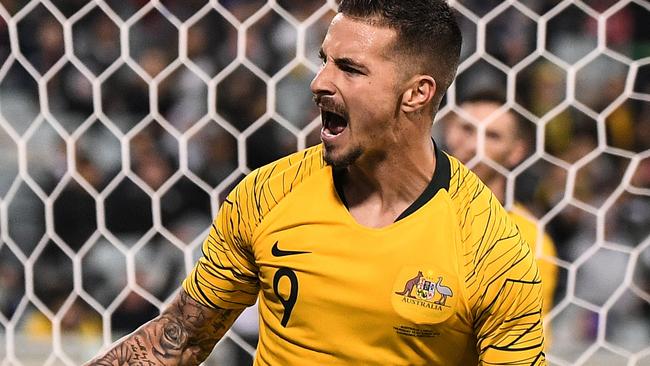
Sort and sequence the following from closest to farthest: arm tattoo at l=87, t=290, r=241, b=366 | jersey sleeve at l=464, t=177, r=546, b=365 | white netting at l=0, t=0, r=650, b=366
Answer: jersey sleeve at l=464, t=177, r=546, b=365 → arm tattoo at l=87, t=290, r=241, b=366 → white netting at l=0, t=0, r=650, b=366

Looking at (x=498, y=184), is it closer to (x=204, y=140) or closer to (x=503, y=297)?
(x=204, y=140)

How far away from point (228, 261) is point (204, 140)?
2.41 ft

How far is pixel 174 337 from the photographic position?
984 mm

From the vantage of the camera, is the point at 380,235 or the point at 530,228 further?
the point at 530,228

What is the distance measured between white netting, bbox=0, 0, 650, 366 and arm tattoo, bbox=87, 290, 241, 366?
66 centimetres

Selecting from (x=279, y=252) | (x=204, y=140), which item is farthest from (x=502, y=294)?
(x=204, y=140)

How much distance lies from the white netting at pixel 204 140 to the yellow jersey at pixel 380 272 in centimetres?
67

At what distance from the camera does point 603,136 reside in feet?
5.11

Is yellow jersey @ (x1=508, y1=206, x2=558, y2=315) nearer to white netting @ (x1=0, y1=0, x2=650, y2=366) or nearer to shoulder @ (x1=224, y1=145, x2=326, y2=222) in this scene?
white netting @ (x1=0, y1=0, x2=650, y2=366)

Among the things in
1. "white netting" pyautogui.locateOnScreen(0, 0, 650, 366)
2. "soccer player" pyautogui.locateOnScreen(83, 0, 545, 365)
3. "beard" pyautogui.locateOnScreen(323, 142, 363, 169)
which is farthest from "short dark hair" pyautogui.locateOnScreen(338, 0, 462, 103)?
"white netting" pyautogui.locateOnScreen(0, 0, 650, 366)

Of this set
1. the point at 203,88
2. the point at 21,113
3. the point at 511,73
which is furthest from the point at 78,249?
the point at 511,73

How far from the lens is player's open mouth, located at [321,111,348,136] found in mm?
883

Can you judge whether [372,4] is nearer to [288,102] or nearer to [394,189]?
[394,189]

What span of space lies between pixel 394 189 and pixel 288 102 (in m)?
0.74
